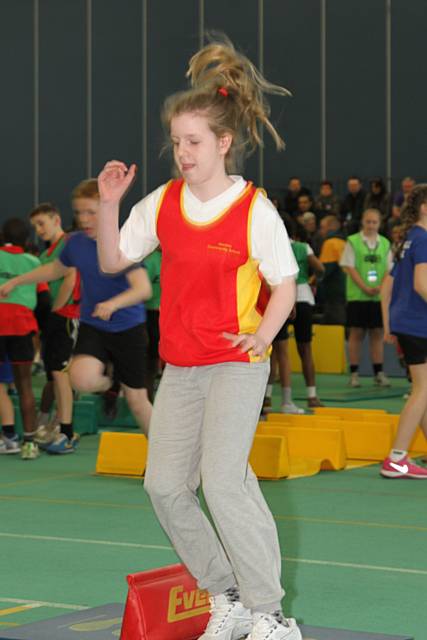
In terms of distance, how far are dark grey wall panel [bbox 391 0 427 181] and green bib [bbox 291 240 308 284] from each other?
33.1ft

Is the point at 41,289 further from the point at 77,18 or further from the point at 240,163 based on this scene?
the point at 77,18

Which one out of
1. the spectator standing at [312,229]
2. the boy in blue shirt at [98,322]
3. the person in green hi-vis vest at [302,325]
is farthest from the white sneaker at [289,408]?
the spectator standing at [312,229]

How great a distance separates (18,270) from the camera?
10.7 m

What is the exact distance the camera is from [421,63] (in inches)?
893

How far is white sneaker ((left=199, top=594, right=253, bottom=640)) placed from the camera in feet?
15.1

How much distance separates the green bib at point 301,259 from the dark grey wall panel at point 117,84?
41.3ft

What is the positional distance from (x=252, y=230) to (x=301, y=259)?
8442 millimetres

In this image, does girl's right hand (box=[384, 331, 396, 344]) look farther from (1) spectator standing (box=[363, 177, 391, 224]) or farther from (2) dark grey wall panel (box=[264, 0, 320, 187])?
(2) dark grey wall panel (box=[264, 0, 320, 187])

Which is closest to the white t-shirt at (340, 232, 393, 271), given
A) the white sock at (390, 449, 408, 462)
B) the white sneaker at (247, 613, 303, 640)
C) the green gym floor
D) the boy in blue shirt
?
the green gym floor

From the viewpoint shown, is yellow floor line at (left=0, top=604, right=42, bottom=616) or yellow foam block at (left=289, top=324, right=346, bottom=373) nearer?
yellow floor line at (left=0, top=604, right=42, bottom=616)

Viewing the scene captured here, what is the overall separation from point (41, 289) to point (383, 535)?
6.06 meters

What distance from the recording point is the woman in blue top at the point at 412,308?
8.88 m

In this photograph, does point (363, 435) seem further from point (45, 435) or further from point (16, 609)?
point (16, 609)

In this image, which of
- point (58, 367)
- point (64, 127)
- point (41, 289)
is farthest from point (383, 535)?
point (64, 127)
